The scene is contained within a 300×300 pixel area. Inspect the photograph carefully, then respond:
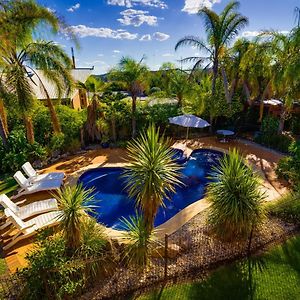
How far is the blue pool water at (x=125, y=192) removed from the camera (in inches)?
414

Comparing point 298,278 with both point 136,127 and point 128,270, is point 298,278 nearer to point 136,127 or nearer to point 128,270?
point 128,270

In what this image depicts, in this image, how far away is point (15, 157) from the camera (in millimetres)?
13086

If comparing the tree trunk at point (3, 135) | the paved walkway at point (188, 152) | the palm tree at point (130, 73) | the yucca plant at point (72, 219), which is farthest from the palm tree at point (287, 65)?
the tree trunk at point (3, 135)

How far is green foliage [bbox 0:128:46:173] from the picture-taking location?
13.0m

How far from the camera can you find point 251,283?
633 cm

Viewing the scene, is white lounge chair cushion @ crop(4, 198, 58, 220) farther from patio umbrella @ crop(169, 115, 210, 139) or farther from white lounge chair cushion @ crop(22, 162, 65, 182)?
patio umbrella @ crop(169, 115, 210, 139)

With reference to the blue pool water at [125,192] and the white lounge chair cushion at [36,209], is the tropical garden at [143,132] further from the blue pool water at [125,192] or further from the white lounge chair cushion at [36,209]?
the white lounge chair cushion at [36,209]

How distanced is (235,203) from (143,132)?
794cm

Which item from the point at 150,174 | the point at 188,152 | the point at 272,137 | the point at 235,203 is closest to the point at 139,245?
the point at 150,174

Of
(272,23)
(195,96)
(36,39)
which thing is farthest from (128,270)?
(272,23)

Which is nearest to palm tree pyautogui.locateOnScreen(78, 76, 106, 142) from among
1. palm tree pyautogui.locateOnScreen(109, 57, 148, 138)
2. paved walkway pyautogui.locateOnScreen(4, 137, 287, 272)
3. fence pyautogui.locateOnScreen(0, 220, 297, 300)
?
palm tree pyautogui.locateOnScreen(109, 57, 148, 138)

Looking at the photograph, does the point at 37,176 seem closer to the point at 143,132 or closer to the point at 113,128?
the point at 143,132

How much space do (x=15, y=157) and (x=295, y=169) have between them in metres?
13.5

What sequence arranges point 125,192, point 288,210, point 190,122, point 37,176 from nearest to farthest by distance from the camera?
1. point 288,210
2. point 37,176
3. point 125,192
4. point 190,122
